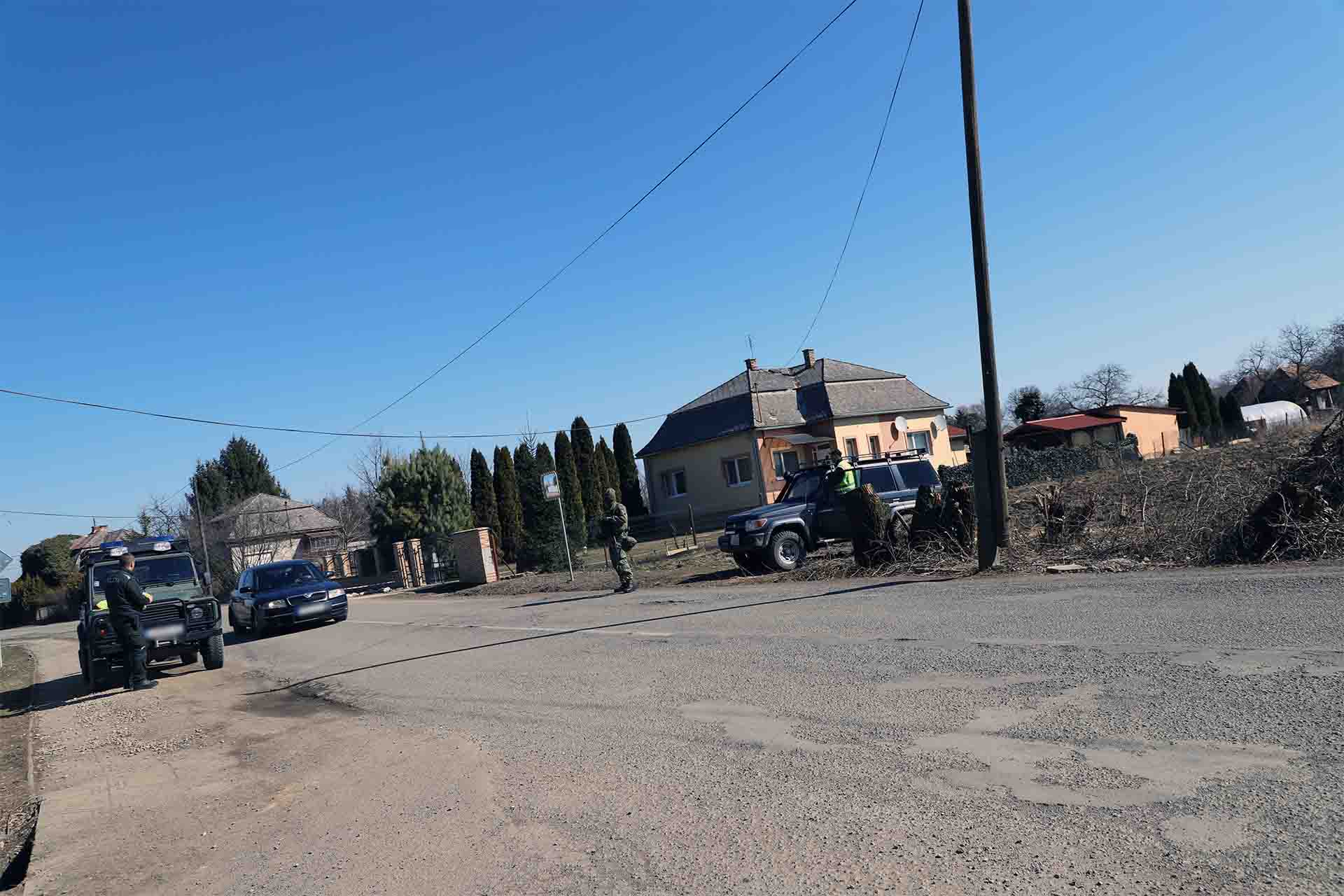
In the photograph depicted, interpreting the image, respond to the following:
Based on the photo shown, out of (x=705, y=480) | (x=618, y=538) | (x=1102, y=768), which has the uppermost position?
(x=705, y=480)

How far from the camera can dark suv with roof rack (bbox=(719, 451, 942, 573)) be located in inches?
718

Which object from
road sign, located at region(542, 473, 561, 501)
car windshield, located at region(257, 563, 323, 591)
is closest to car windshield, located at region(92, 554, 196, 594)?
car windshield, located at region(257, 563, 323, 591)

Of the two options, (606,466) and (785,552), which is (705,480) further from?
(785,552)

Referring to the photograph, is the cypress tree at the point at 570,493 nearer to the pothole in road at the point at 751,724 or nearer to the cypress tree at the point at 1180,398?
the pothole in road at the point at 751,724

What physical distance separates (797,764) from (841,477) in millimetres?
13110

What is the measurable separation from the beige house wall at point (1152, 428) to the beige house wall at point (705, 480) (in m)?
30.1

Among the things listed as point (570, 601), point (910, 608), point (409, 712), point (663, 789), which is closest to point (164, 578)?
point (570, 601)

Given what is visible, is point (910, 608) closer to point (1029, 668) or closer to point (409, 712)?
point (1029, 668)

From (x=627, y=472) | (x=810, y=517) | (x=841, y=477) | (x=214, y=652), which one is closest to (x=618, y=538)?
(x=810, y=517)

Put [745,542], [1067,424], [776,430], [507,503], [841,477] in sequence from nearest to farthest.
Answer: [745,542] < [841,477] < [507,503] < [776,430] < [1067,424]

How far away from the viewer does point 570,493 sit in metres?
34.4

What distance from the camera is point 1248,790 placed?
4508 mm

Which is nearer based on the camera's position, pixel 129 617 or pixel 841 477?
pixel 129 617

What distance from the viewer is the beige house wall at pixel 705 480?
40469 millimetres
